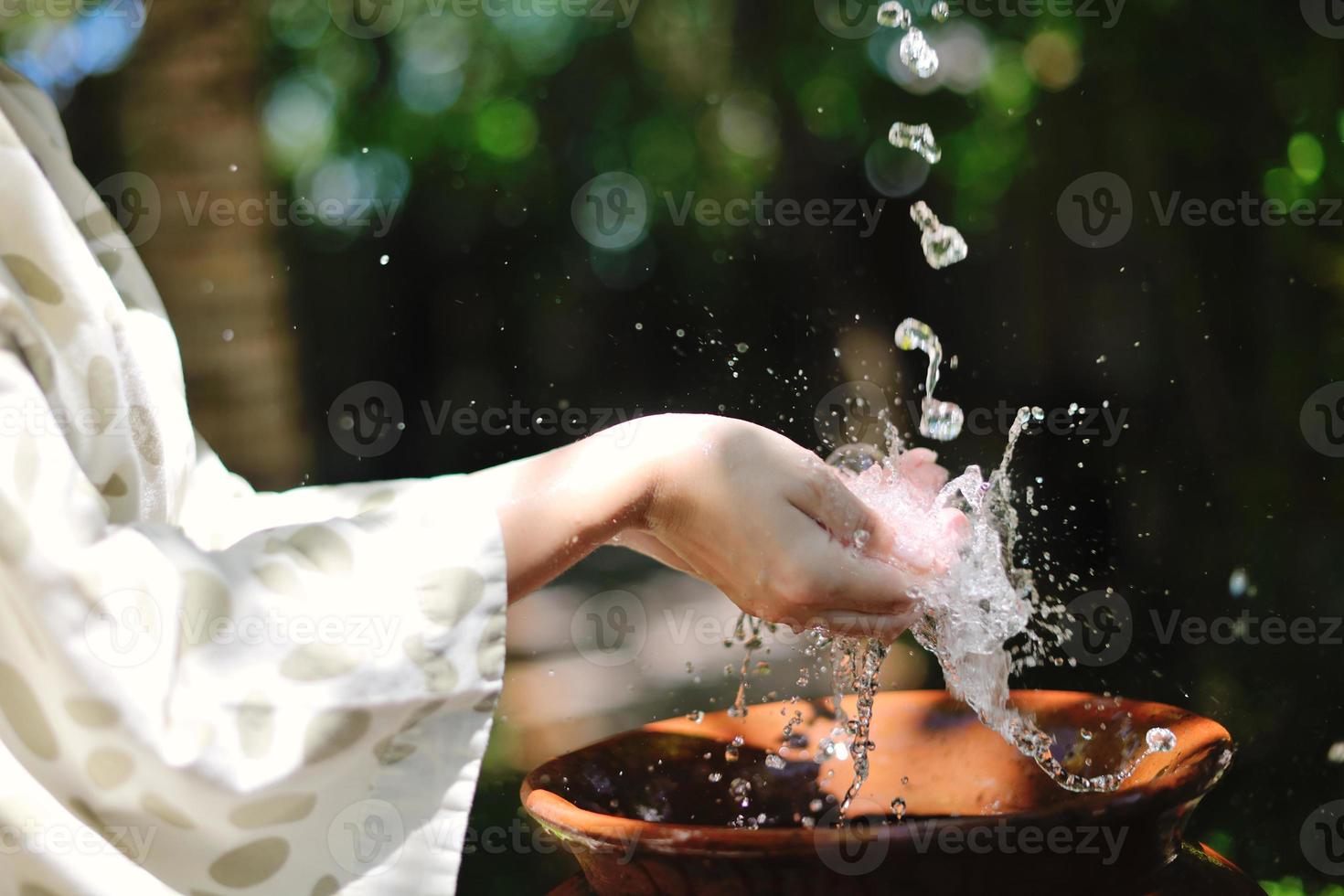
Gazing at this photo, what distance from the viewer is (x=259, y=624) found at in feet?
2.65

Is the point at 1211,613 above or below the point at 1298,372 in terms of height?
below

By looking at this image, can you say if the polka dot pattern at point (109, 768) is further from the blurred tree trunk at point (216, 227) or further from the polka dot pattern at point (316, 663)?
the blurred tree trunk at point (216, 227)

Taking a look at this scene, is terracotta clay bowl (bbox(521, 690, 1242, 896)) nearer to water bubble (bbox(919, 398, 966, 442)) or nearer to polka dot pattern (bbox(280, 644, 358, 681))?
polka dot pattern (bbox(280, 644, 358, 681))

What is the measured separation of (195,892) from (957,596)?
631 millimetres

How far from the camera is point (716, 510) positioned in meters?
0.93

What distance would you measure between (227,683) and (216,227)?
82.9 inches

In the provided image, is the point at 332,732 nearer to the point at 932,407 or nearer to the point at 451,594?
the point at 451,594

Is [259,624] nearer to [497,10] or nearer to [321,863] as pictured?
[321,863]

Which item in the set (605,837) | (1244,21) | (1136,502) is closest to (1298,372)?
(1136,502)

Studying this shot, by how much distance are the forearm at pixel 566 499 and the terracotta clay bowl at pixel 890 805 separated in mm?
172

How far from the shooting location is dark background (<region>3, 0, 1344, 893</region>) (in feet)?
8.69

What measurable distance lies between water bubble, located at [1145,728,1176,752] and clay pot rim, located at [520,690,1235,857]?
32 millimetres

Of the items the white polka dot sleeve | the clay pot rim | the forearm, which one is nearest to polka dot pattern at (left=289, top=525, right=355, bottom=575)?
the white polka dot sleeve

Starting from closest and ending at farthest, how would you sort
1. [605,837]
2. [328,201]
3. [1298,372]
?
[605,837] → [1298,372] → [328,201]
